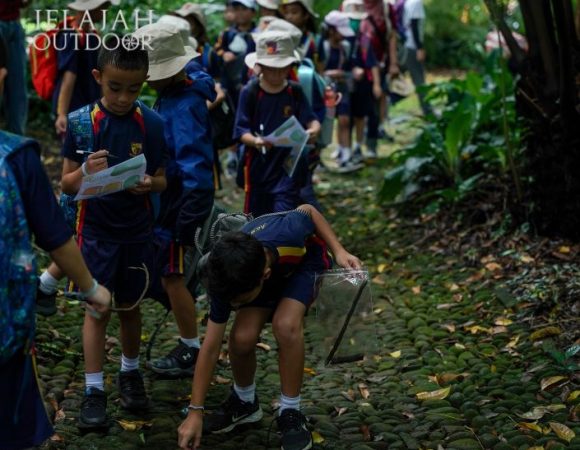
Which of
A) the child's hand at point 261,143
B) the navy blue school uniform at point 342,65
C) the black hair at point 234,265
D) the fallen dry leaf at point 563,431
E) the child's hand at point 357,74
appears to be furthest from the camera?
the child's hand at point 357,74

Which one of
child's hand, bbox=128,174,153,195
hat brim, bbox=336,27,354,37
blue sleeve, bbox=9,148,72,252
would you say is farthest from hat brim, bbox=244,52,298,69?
hat brim, bbox=336,27,354,37

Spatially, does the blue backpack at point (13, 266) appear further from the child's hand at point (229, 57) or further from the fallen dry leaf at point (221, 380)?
the child's hand at point (229, 57)

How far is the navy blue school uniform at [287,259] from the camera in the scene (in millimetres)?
4035

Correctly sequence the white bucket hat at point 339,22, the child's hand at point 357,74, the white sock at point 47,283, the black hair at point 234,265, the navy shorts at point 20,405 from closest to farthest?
the navy shorts at point 20,405 < the black hair at point 234,265 < the white sock at point 47,283 < the white bucket hat at point 339,22 < the child's hand at point 357,74

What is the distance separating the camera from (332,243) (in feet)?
13.8

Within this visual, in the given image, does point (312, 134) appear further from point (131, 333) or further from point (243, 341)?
point (243, 341)

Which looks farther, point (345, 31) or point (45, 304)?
point (345, 31)

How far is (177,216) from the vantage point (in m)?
4.92

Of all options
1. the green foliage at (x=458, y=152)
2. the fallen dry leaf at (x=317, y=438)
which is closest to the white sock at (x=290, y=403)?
the fallen dry leaf at (x=317, y=438)

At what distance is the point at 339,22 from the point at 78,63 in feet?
13.7

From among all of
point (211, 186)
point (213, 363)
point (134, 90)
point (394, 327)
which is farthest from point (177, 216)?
point (394, 327)

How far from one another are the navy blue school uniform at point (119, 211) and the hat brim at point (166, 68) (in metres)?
0.52

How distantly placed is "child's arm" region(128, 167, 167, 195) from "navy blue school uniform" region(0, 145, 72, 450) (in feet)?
3.78

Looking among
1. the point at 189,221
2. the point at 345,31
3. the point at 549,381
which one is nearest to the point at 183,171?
the point at 189,221
